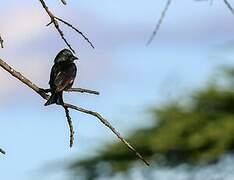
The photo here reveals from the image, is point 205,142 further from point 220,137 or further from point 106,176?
point 106,176

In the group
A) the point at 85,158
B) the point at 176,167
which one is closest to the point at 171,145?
the point at 176,167

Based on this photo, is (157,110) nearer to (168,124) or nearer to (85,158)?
(168,124)

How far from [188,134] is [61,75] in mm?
5951

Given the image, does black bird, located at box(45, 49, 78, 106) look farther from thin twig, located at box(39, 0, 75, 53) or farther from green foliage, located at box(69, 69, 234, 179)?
green foliage, located at box(69, 69, 234, 179)

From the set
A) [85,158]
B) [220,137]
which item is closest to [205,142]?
[220,137]

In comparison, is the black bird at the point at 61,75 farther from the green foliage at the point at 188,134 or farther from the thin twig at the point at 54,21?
the green foliage at the point at 188,134

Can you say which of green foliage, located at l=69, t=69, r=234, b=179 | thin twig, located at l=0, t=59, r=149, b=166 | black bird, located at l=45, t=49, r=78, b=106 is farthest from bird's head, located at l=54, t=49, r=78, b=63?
green foliage, located at l=69, t=69, r=234, b=179

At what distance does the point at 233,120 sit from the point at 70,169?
53.1 inches

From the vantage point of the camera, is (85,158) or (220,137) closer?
(220,137)

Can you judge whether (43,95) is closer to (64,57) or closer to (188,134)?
(64,57)

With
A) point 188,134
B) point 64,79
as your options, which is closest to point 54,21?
point 64,79

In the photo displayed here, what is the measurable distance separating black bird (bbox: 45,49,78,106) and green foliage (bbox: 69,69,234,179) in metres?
5.39

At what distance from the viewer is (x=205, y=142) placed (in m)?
7.13

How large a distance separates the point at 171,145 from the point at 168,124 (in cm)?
20
